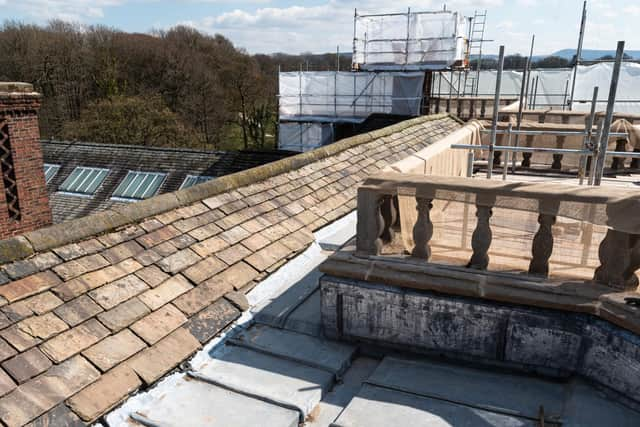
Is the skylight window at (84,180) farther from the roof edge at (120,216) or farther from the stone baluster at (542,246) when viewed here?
the stone baluster at (542,246)

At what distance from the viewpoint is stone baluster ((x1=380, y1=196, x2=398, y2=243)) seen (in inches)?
150

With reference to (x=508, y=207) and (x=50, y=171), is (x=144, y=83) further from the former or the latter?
(x=508, y=207)

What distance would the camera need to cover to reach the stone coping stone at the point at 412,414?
2918mm

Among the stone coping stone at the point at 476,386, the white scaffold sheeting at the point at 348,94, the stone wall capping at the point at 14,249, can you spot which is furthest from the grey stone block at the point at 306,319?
the white scaffold sheeting at the point at 348,94

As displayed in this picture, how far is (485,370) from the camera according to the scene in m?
3.51

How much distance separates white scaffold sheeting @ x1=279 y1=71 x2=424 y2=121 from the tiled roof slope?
866 inches

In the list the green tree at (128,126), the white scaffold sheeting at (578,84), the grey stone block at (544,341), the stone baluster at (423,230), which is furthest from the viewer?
the white scaffold sheeting at (578,84)

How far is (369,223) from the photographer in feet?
12.3

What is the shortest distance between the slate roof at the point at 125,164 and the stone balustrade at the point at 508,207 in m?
15.3

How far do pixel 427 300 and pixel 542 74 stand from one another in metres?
34.2

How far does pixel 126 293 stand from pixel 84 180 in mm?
18534

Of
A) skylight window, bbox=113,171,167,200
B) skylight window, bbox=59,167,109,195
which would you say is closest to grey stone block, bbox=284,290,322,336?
skylight window, bbox=113,171,167,200

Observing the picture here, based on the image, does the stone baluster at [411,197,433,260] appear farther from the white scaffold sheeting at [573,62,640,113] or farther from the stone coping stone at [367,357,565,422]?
the white scaffold sheeting at [573,62,640,113]

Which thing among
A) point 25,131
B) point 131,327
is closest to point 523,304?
point 131,327
